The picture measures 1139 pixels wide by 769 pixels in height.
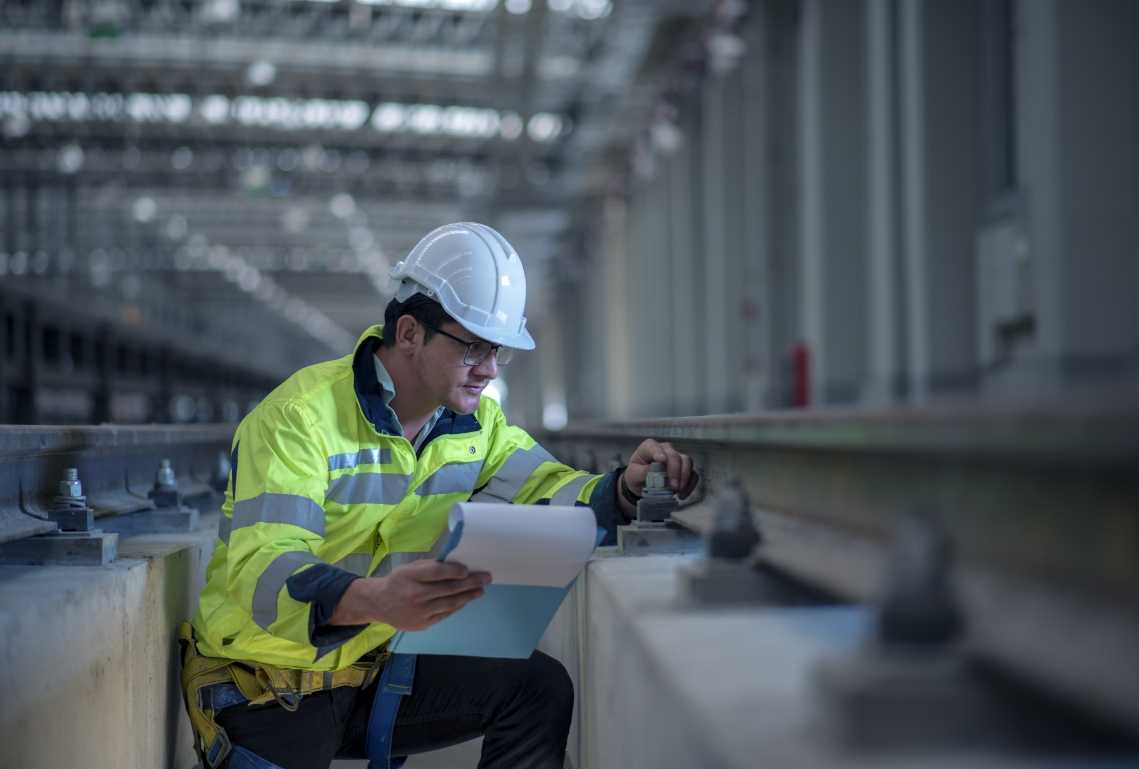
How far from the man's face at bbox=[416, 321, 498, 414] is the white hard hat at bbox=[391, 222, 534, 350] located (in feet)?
0.17

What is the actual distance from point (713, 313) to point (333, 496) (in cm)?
1056

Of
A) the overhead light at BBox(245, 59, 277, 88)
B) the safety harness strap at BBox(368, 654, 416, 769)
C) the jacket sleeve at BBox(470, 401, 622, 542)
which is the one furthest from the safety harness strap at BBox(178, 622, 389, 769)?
the overhead light at BBox(245, 59, 277, 88)

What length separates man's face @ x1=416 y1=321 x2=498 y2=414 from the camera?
311 cm

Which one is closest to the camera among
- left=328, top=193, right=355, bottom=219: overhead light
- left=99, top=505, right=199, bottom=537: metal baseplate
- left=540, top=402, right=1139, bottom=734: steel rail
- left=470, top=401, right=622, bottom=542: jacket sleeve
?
left=540, top=402, right=1139, bottom=734: steel rail

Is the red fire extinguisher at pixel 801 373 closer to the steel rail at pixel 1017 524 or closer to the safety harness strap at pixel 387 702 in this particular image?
the safety harness strap at pixel 387 702

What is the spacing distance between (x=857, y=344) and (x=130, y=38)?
8.89 m

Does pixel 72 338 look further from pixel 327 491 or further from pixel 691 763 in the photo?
pixel 691 763

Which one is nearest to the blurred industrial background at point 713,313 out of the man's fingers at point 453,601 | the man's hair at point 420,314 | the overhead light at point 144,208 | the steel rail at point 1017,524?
the steel rail at point 1017,524

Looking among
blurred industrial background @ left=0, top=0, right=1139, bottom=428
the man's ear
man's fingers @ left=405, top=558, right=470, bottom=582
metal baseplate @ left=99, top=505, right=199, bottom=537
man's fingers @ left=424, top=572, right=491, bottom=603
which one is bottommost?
metal baseplate @ left=99, top=505, right=199, bottom=537

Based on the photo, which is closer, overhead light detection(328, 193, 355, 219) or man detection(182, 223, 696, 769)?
man detection(182, 223, 696, 769)

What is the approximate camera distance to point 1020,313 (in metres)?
6.23

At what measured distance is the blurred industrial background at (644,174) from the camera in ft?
19.4

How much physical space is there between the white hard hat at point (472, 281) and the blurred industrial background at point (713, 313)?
55 centimetres

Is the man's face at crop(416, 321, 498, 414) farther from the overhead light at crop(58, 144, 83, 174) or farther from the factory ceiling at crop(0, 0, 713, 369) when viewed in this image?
the overhead light at crop(58, 144, 83, 174)
